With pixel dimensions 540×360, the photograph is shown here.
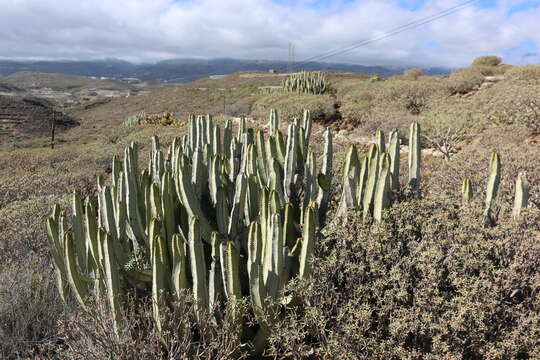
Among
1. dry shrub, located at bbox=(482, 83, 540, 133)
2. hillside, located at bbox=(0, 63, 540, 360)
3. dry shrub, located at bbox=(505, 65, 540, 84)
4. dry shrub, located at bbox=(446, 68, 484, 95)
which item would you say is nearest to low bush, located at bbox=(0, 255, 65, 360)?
hillside, located at bbox=(0, 63, 540, 360)

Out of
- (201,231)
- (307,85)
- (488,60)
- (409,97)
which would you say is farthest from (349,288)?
(488,60)

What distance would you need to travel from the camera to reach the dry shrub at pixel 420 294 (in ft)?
8.42

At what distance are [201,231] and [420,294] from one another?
1.91 m

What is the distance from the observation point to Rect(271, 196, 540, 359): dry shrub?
2566mm

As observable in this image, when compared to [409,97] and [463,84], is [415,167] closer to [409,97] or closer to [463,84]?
[409,97]

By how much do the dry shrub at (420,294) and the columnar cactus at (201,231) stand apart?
318mm

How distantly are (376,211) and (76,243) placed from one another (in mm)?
2751

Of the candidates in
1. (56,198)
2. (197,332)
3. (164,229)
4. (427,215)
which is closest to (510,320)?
(427,215)

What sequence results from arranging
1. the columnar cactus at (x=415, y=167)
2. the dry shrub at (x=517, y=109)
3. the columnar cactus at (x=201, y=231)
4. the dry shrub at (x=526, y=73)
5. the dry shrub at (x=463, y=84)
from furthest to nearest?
the dry shrub at (x=463, y=84), the dry shrub at (x=526, y=73), the dry shrub at (x=517, y=109), the columnar cactus at (x=415, y=167), the columnar cactus at (x=201, y=231)

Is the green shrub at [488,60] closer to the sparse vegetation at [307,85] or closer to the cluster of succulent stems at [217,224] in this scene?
the sparse vegetation at [307,85]

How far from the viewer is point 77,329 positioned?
278 centimetres

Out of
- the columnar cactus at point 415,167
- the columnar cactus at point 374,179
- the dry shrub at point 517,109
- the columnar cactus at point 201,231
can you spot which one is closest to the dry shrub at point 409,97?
the dry shrub at point 517,109

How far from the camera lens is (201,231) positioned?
11.7ft

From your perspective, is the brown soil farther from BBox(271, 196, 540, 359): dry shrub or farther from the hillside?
BBox(271, 196, 540, 359): dry shrub
